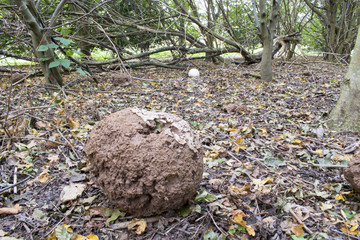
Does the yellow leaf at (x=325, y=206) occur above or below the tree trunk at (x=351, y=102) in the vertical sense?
below

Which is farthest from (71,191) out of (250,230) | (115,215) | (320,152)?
(320,152)

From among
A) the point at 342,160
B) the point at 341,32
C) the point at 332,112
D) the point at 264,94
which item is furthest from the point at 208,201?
the point at 341,32

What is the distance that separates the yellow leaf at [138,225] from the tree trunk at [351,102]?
3127mm

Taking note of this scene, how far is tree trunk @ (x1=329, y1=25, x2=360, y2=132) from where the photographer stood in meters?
3.28

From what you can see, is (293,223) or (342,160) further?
(342,160)

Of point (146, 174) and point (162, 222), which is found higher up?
point (146, 174)

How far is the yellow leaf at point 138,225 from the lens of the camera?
1.74 metres

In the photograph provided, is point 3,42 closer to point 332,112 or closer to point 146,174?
point 146,174

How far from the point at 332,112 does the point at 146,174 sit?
321cm

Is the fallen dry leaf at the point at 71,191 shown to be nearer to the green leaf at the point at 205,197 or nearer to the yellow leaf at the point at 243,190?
the green leaf at the point at 205,197

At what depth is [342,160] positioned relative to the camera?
2645 mm

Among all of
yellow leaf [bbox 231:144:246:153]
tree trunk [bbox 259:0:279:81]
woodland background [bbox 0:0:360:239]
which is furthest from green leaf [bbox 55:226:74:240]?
tree trunk [bbox 259:0:279:81]

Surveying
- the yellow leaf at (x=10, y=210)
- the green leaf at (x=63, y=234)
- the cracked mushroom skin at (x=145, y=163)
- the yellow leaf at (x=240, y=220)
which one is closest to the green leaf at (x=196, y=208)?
the cracked mushroom skin at (x=145, y=163)

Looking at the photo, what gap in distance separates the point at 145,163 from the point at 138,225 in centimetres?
49
